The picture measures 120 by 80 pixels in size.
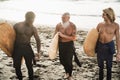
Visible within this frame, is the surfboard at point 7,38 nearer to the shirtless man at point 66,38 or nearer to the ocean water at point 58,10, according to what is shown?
the shirtless man at point 66,38

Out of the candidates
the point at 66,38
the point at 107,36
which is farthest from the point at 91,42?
the point at 66,38

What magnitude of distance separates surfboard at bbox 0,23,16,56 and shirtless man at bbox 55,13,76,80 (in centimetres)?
110

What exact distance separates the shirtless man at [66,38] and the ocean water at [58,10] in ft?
27.4

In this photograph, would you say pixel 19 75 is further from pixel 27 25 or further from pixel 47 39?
pixel 47 39

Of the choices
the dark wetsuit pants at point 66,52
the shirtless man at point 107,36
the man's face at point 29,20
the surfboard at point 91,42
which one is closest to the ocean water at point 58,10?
the dark wetsuit pants at point 66,52

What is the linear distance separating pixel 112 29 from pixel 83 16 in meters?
12.9

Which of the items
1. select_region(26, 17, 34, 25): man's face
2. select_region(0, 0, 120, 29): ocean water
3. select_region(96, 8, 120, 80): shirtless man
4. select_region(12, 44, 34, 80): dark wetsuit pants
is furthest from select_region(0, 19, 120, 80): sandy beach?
select_region(0, 0, 120, 29): ocean water

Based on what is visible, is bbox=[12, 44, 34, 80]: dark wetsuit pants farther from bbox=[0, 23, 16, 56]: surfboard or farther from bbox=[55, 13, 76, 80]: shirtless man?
bbox=[55, 13, 76, 80]: shirtless man

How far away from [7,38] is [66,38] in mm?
1346

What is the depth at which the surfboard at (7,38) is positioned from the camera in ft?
23.4

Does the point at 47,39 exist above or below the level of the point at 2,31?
below

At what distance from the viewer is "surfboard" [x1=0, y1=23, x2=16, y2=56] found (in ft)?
23.4

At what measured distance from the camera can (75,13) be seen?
818 inches

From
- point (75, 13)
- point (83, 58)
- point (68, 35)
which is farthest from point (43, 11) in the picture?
point (68, 35)
